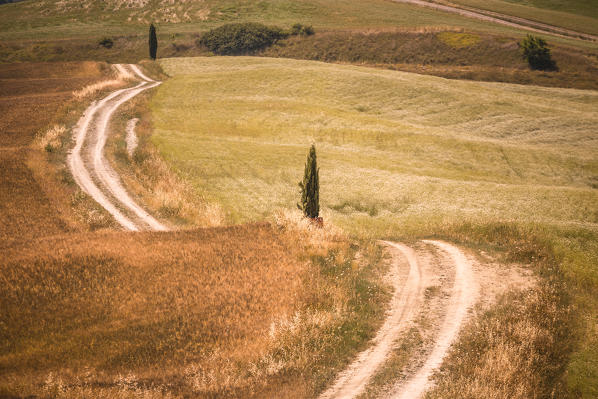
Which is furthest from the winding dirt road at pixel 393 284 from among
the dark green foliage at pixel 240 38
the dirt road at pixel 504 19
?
the dirt road at pixel 504 19

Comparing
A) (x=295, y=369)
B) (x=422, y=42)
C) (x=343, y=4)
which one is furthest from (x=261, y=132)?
(x=343, y=4)

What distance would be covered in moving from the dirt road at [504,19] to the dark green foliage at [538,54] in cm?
2955

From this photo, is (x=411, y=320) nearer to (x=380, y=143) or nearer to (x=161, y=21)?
(x=380, y=143)

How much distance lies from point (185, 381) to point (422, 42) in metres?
91.3

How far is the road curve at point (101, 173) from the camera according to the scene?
2403cm

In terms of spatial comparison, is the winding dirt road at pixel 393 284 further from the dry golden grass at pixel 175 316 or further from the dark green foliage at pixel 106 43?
the dark green foliage at pixel 106 43

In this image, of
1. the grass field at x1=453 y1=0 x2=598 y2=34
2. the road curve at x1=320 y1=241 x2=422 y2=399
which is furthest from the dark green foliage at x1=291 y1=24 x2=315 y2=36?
the road curve at x1=320 y1=241 x2=422 y2=399

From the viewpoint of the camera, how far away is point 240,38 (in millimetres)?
105125

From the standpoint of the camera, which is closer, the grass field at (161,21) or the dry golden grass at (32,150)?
the dry golden grass at (32,150)

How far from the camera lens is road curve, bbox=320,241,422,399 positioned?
1098 cm

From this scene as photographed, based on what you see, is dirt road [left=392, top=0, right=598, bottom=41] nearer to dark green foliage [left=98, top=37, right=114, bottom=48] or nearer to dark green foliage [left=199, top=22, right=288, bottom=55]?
dark green foliage [left=199, top=22, right=288, bottom=55]

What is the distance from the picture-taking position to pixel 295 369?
38.2 feet

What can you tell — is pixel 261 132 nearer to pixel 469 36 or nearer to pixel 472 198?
pixel 472 198

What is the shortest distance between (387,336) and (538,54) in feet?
260
